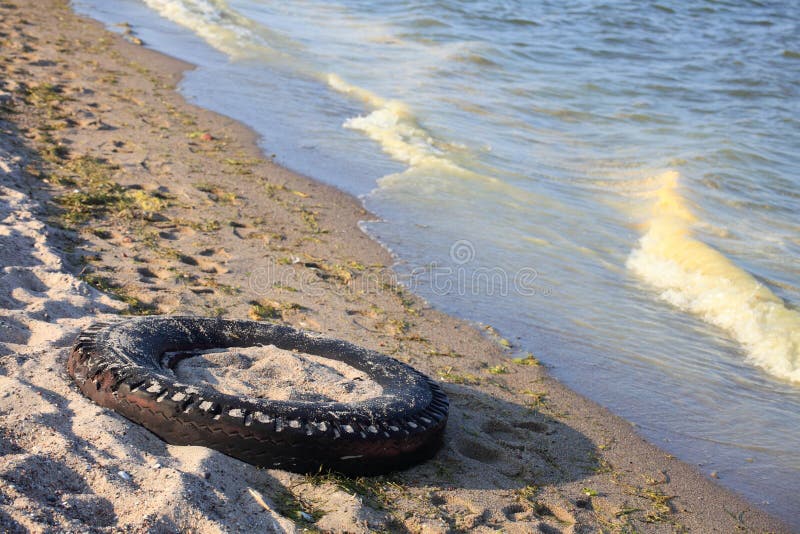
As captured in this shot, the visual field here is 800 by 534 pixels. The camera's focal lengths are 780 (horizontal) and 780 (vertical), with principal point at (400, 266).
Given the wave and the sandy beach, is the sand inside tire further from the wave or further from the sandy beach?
the wave

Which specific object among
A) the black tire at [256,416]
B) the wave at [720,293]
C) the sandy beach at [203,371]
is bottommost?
the sandy beach at [203,371]

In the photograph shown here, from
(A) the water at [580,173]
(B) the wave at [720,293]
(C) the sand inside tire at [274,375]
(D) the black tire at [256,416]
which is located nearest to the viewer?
(D) the black tire at [256,416]

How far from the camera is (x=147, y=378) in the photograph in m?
3.58

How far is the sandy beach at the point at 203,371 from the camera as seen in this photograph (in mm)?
3096

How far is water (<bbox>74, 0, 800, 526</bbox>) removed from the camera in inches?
224

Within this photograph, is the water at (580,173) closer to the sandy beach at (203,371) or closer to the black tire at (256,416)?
the sandy beach at (203,371)

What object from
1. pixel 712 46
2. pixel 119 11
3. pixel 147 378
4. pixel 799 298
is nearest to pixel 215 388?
pixel 147 378

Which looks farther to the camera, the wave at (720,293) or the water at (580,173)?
the wave at (720,293)

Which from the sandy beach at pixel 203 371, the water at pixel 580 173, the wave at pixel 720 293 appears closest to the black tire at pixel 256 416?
the sandy beach at pixel 203 371

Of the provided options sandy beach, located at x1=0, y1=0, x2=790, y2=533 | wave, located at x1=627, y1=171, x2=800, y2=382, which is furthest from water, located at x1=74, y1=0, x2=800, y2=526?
sandy beach, located at x1=0, y1=0, x2=790, y2=533

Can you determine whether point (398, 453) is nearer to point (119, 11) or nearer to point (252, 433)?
point (252, 433)

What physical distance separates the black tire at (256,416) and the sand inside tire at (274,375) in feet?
0.50

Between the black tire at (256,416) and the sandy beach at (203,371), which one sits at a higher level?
the black tire at (256,416)

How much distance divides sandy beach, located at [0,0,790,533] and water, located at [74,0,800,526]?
50cm
